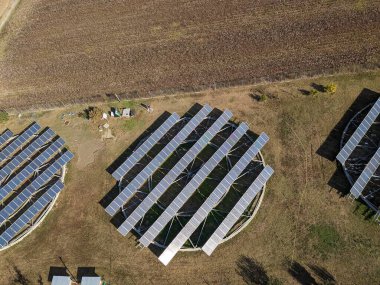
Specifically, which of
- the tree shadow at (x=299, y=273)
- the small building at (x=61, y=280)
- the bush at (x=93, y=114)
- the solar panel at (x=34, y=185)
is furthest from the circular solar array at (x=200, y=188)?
the bush at (x=93, y=114)

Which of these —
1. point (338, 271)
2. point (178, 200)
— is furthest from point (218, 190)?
point (338, 271)

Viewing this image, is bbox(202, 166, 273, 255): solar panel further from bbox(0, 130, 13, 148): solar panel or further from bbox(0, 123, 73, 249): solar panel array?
bbox(0, 130, 13, 148): solar panel

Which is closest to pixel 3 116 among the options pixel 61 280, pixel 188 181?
pixel 61 280

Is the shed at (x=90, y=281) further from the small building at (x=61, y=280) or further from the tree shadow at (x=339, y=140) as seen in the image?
the tree shadow at (x=339, y=140)

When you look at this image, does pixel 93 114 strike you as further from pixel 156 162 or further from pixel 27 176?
pixel 156 162

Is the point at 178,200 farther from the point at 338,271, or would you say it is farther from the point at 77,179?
the point at 338,271

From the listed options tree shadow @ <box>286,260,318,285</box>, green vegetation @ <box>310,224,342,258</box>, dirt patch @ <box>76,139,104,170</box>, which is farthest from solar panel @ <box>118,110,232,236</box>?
green vegetation @ <box>310,224,342,258</box>
